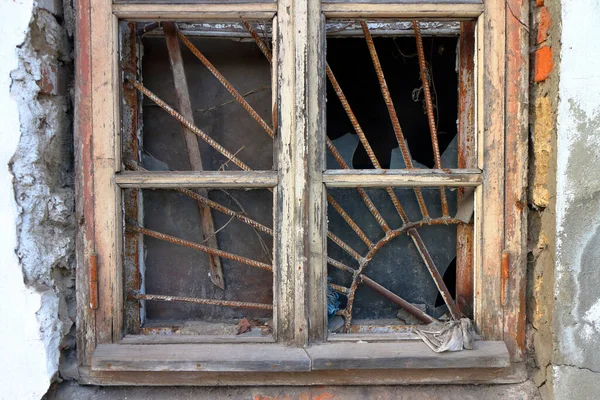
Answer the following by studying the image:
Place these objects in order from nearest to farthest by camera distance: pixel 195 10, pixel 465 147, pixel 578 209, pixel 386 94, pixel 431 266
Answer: pixel 578 209, pixel 195 10, pixel 386 94, pixel 465 147, pixel 431 266

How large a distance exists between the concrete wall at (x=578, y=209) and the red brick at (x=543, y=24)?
0.07m

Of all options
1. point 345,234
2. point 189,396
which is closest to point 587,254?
point 345,234

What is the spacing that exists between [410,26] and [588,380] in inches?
63.3

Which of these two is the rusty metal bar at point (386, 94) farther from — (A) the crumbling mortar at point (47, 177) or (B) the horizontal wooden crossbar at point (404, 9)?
(A) the crumbling mortar at point (47, 177)

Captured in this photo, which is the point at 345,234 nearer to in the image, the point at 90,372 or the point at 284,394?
the point at 284,394

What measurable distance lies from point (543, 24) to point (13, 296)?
2.01 m

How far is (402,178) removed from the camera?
1.51 meters

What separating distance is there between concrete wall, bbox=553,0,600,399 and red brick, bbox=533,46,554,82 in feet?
0.18

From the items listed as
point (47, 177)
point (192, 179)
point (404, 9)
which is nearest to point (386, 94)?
point (404, 9)

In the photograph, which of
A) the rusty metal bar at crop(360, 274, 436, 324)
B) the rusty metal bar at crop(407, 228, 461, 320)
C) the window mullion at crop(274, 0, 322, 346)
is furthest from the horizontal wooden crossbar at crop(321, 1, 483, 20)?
the rusty metal bar at crop(360, 274, 436, 324)

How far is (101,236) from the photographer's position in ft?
4.96

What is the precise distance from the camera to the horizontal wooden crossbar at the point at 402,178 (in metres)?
1.51

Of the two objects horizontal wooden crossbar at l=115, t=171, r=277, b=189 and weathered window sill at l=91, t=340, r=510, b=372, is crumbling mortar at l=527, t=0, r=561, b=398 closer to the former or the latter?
weathered window sill at l=91, t=340, r=510, b=372

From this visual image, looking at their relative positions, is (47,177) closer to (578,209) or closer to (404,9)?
(404,9)
